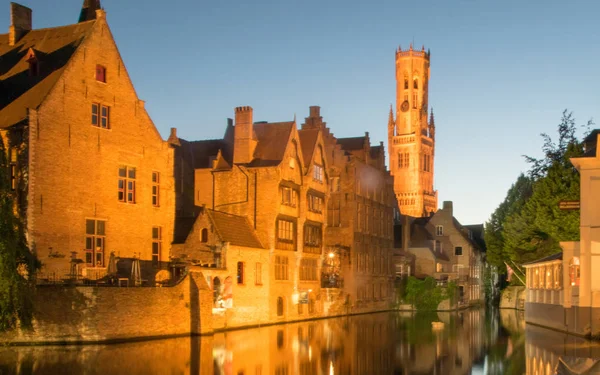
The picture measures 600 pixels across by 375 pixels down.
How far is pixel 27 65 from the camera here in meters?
50.1

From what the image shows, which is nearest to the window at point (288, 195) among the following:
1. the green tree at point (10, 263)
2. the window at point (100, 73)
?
the window at point (100, 73)

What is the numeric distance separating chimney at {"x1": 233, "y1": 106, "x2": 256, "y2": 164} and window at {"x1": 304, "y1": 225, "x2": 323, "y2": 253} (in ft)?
27.1

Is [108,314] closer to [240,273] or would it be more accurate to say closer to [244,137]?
[240,273]

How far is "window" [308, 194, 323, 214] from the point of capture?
6769 centimetres

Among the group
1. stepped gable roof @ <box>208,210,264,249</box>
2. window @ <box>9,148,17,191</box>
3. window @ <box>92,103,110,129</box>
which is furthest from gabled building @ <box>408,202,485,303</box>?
window @ <box>9,148,17,191</box>

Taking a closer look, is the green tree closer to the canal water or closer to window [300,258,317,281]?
the canal water

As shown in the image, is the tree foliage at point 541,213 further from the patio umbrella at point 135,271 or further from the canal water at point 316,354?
the patio umbrella at point 135,271

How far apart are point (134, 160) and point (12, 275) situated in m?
22.9

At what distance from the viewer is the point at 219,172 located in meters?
61.4

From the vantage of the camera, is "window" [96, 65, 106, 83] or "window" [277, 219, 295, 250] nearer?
"window" [96, 65, 106, 83]

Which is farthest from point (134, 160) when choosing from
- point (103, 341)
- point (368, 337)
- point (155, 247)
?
point (368, 337)

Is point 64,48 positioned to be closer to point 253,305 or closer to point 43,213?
point 43,213

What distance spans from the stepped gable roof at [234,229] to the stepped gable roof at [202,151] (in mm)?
10421

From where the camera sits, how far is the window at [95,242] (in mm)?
48281
